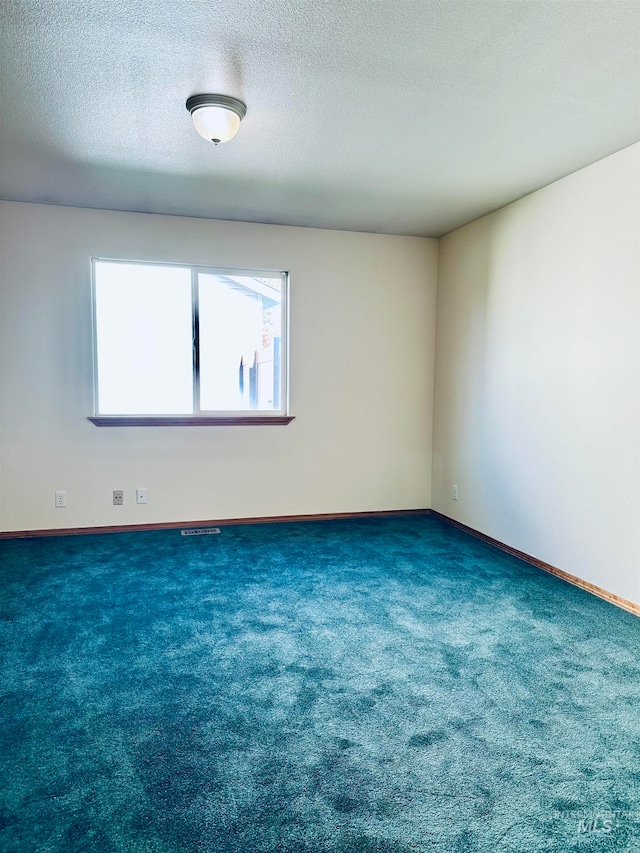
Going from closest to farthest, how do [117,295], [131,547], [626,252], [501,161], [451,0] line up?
[451,0] < [626,252] < [501,161] < [131,547] < [117,295]

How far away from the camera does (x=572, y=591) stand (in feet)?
9.64

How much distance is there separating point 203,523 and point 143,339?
1.56m

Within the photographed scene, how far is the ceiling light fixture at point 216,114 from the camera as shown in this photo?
7.42 feet

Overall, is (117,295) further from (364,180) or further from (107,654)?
(107,654)

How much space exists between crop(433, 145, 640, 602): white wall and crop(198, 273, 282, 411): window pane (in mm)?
1522

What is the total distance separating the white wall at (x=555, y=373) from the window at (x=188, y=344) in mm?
1565

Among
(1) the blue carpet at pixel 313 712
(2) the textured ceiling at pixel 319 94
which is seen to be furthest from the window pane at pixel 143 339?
(1) the blue carpet at pixel 313 712

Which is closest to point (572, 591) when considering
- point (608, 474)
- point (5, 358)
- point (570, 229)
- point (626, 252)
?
point (608, 474)

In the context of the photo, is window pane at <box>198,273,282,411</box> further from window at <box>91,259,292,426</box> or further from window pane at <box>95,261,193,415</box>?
window pane at <box>95,261,193,415</box>

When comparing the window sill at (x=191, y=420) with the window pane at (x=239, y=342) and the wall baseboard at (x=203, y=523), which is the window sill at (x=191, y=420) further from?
the wall baseboard at (x=203, y=523)

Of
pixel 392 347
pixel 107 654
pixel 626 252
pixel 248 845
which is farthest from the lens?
pixel 392 347

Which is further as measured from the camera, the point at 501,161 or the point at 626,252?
the point at 501,161

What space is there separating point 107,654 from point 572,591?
8.20 feet

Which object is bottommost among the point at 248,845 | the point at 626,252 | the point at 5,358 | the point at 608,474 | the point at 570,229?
the point at 248,845
